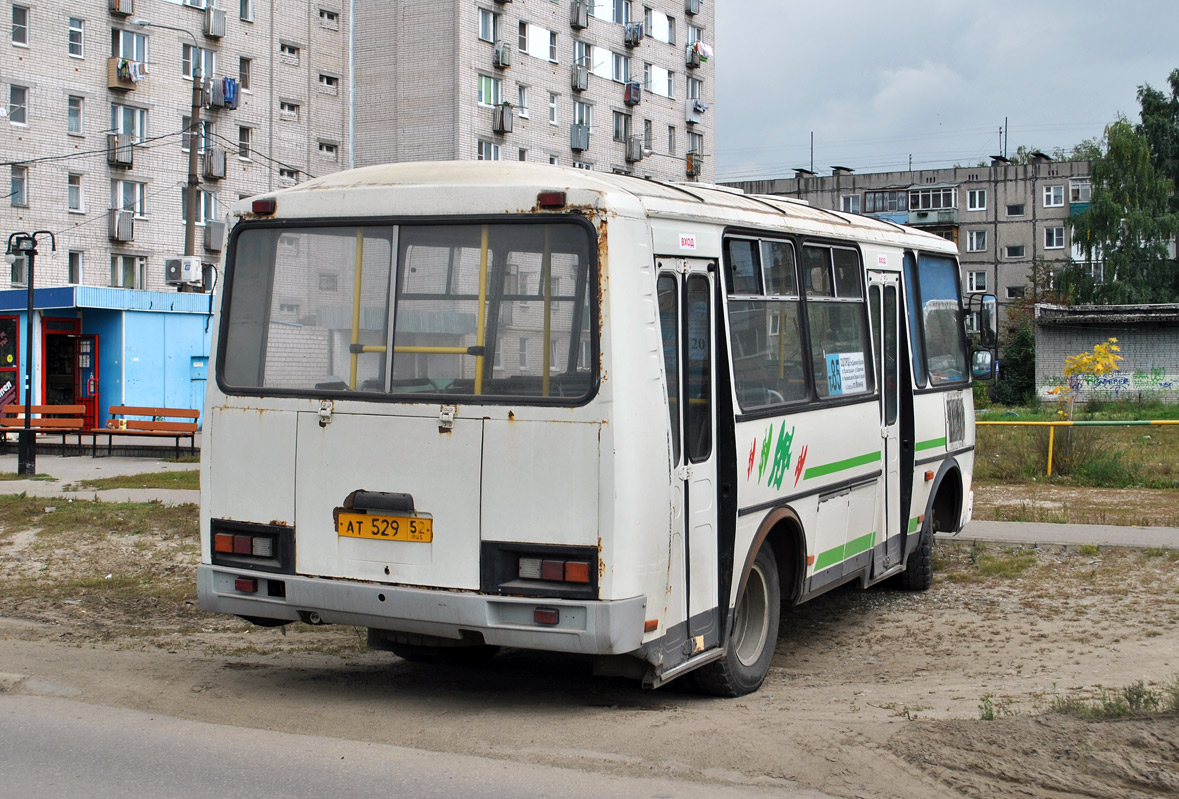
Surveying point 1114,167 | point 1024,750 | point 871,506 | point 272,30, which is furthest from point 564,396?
point 1114,167

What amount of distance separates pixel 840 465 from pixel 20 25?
40.7 metres

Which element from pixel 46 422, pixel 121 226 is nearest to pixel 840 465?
pixel 46 422

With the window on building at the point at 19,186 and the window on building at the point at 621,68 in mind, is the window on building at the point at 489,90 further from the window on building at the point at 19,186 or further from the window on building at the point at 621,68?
the window on building at the point at 19,186

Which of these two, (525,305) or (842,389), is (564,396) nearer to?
(525,305)

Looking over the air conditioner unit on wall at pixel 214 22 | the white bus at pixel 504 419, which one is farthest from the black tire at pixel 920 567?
the air conditioner unit on wall at pixel 214 22

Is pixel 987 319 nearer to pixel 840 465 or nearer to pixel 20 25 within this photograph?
pixel 840 465

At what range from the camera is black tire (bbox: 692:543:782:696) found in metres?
7.10

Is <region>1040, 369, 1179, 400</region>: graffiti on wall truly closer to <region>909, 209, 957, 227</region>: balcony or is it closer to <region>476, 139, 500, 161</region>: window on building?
<region>476, 139, 500, 161</region>: window on building

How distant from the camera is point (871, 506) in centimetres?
927

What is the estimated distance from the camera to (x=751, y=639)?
7555mm

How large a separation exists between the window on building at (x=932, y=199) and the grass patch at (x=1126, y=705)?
277 ft

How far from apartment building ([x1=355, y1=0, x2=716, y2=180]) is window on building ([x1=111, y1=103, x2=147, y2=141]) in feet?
29.5

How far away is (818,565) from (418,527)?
2974mm

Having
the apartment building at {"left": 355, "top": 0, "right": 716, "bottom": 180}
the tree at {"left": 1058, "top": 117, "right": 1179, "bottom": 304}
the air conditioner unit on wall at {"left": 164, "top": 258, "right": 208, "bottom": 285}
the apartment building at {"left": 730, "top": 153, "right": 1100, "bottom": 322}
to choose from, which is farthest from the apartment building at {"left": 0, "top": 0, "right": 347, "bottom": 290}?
the apartment building at {"left": 730, "top": 153, "right": 1100, "bottom": 322}
